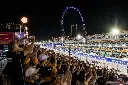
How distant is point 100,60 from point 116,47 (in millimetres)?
14721

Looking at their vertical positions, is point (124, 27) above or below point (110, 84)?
above

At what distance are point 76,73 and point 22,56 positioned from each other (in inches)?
133

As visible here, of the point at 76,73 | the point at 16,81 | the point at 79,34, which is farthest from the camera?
the point at 79,34

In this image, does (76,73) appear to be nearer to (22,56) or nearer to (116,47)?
(22,56)

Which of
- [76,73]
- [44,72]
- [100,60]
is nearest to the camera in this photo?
[44,72]

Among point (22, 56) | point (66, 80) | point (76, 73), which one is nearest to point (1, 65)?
point (22, 56)

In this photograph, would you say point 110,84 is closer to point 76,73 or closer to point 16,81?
point 76,73

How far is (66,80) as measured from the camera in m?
4.35

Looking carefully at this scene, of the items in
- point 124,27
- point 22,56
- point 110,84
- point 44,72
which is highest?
point 124,27

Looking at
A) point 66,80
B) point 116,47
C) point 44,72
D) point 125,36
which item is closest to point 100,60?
point 116,47

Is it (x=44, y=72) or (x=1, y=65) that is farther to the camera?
(x=44, y=72)

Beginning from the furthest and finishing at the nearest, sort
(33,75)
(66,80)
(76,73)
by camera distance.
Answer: (76,73) < (33,75) < (66,80)

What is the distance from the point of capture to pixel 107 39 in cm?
5731

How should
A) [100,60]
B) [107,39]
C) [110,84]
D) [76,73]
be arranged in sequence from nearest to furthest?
[76,73], [110,84], [100,60], [107,39]
